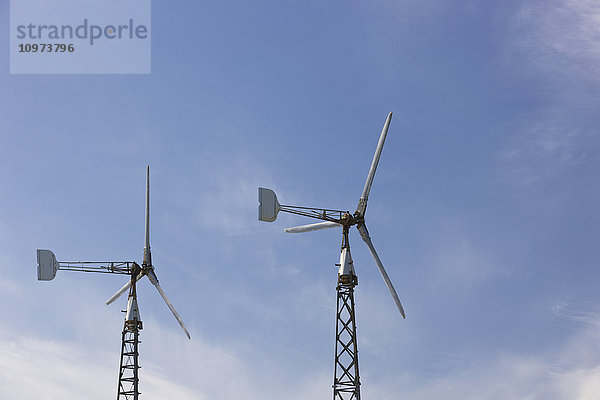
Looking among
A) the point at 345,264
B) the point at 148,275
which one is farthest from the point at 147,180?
the point at 345,264

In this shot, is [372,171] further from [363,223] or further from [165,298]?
[165,298]

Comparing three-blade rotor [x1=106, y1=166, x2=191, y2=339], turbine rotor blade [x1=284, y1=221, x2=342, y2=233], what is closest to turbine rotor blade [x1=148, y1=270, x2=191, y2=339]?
three-blade rotor [x1=106, y1=166, x2=191, y2=339]

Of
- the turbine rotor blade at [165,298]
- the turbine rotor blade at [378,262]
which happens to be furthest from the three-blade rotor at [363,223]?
the turbine rotor blade at [165,298]

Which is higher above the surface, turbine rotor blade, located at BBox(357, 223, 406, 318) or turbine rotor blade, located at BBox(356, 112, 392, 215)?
turbine rotor blade, located at BBox(356, 112, 392, 215)

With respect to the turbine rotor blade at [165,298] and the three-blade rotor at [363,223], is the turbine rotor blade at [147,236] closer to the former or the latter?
the turbine rotor blade at [165,298]

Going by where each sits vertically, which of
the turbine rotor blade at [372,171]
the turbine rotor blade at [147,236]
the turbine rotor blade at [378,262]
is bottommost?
the turbine rotor blade at [378,262]

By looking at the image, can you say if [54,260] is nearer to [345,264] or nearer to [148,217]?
[148,217]

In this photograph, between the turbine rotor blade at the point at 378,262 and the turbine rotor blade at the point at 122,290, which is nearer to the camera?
the turbine rotor blade at the point at 378,262

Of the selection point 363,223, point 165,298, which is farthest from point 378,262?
point 165,298

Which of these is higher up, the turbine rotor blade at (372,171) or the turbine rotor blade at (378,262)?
the turbine rotor blade at (372,171)

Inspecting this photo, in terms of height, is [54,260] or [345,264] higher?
[54,260]

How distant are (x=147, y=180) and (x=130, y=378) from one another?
24.9 m

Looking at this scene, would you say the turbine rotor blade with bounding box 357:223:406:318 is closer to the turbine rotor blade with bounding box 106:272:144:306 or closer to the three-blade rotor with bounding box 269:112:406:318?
the three-blade rotor with bounding box 269:112:406:318

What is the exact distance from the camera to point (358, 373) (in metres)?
53.1
